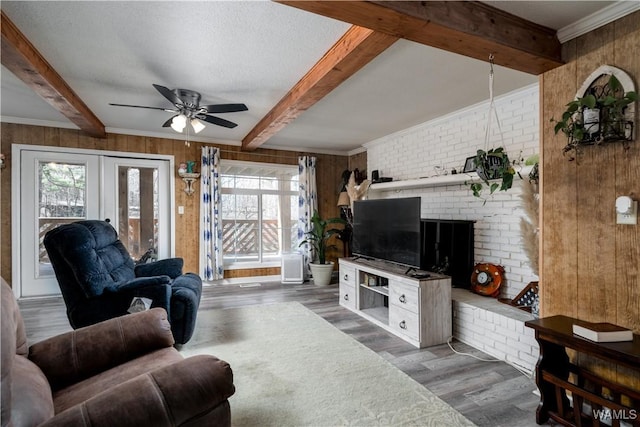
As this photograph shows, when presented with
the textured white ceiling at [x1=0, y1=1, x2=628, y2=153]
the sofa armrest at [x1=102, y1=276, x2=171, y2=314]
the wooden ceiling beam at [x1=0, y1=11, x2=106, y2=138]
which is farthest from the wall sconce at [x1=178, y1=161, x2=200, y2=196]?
the sofa armrest at [x1=102, y1=276, x2=171, y2=314]

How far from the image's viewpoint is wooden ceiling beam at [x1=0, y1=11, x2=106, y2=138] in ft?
6.59

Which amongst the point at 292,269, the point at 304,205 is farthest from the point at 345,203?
the point at 292,269

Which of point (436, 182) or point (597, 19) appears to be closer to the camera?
point (597, 19)

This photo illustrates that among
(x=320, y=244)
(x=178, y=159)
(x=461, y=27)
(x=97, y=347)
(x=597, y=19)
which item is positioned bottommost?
(x=97, y=347)

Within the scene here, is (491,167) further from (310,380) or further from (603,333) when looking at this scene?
(310,380)

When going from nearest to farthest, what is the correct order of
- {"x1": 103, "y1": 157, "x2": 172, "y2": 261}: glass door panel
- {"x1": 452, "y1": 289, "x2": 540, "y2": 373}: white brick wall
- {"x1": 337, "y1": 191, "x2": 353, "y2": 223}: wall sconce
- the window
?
{"x1": 452, "y1": 289, "x2": 540, "y2": 373}: white brick wall, {"x1": 103, "y1": 157, "x2": 172, "y2": 261}: glass door panel, the window, {"x1": 337, "y1": 191, "x2": 353, "y2": 223}: wall sconce

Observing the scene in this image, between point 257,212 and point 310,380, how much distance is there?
145 inches

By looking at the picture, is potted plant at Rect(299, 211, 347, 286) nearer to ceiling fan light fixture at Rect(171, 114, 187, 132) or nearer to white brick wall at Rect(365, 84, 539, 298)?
white brick wall at Rect(365, 84, 539, 298)

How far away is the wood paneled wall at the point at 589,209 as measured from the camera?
5.65 feet

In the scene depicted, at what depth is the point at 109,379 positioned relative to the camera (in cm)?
144

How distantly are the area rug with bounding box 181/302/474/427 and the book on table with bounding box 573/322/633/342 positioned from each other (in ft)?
2.53

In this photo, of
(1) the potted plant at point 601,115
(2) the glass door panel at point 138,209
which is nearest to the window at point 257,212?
(2) the glass door panel at point 138,209

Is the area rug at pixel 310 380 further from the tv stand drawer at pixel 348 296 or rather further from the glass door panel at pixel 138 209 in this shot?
the glass door panel at pixel 138 209

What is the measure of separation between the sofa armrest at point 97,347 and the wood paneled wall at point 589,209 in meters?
2.43
